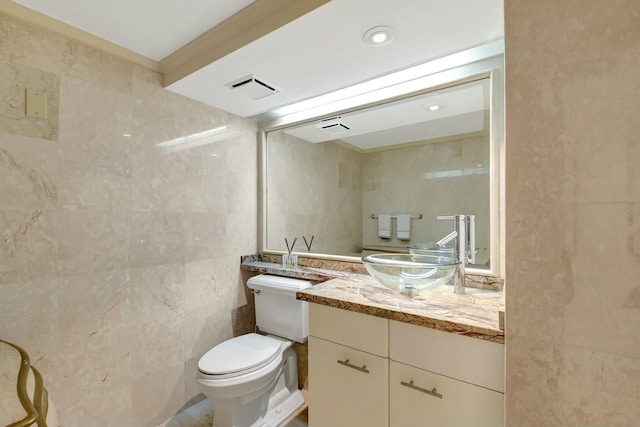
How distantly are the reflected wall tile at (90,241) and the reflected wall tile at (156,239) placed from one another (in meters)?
0.04

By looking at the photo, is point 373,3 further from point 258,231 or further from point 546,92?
point 258,231

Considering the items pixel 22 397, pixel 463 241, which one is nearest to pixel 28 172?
pixel 22 397

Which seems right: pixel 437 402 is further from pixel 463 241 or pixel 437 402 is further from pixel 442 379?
pixel 463 241

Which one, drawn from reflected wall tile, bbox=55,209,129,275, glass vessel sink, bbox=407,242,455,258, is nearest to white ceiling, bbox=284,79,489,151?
glass vessel sink, bbox=407,242,455,258

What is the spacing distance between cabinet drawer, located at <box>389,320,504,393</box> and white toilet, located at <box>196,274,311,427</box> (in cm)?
82

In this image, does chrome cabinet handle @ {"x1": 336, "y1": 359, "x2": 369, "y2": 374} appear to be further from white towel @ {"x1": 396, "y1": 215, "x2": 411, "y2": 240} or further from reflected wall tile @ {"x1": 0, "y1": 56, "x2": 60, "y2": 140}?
reflected wall tile @ {"x1": 0, "y1": 56, "x2": 60, "y2": 140}

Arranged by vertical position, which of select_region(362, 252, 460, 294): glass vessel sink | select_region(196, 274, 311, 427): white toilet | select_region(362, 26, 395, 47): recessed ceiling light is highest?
select_region(362, 26, 395, 47): recessed ceiling light

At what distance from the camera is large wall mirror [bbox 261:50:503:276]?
1374 millimetres

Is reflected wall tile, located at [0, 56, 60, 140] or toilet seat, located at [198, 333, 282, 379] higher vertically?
reflected wall tile, located at [0, 56, 60, 140]

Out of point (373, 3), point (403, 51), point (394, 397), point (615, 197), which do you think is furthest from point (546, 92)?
point (394, 397)

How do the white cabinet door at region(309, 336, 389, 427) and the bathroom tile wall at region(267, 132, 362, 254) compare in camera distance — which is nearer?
the white cabinet door at region(309, 336, 389, 427)

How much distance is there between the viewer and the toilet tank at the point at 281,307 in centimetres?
172

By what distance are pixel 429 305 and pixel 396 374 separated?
29 cm

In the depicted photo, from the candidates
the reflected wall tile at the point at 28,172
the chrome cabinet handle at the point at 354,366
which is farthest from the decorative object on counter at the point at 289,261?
the reflected wall tile at the point at 28,172
